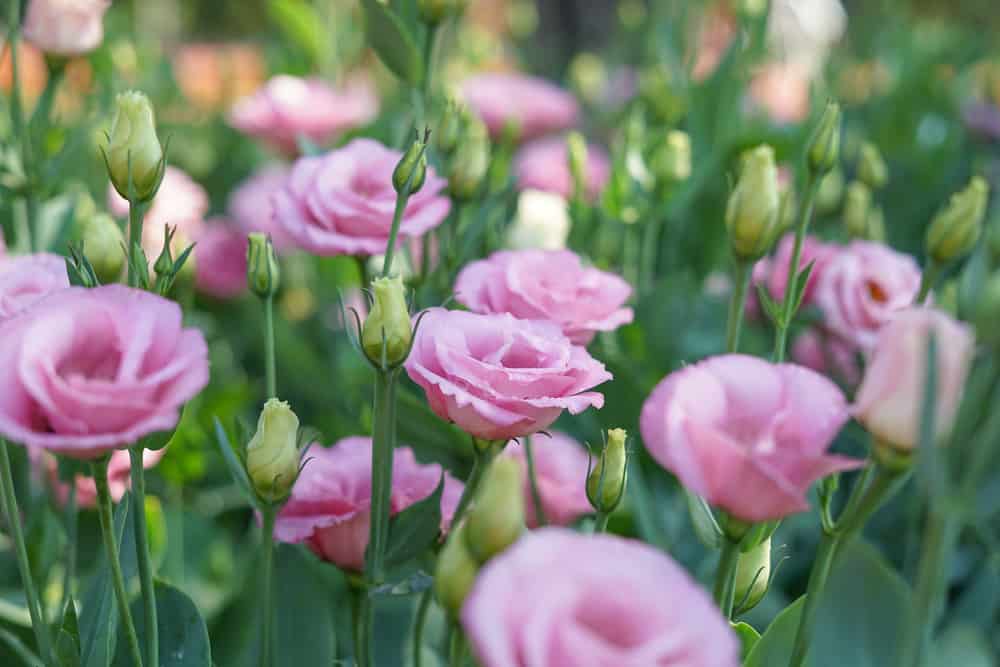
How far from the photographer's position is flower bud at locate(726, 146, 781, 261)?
0.52 metres

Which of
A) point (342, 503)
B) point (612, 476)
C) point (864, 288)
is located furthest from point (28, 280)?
point (864, 288)

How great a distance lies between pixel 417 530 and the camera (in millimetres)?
517

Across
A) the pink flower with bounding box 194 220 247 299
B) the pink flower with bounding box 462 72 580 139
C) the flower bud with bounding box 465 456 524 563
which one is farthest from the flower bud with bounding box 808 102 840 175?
the pink flower with bounding box 194 220 247 299

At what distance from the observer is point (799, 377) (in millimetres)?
413

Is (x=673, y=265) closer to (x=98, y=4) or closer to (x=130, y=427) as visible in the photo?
(x=98, y=4)

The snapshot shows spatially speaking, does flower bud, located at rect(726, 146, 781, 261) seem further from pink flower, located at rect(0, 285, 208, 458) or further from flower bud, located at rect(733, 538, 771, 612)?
pink flower, located at rect(0, 285, 208, 458)

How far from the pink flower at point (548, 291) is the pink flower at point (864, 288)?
237 millimetres

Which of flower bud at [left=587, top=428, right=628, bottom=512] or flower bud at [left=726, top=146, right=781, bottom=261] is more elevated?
flower bud at [left=726, top=146, right=781, bottom=261]

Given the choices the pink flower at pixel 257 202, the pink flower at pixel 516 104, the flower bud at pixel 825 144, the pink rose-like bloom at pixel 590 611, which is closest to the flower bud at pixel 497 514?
the pink rose-like bloom at pixel 590 611

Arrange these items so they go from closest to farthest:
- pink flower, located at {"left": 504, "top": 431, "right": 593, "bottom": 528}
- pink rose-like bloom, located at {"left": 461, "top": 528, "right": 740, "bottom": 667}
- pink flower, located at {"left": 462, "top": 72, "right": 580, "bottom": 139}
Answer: pink rose-like bloom, located at {"left": 461, "top": 528, "right": 740, "bottom": 667}
pink flower, located at {"left": 504, "top": 431, "right": 593, "bottom": 528}
pink flower, located at {"left": 462, "top": 72, "right": 580, "bottom": 139}

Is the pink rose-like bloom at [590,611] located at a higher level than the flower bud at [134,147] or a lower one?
lower

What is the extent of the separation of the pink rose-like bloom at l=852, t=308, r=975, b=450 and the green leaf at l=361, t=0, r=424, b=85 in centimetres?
47

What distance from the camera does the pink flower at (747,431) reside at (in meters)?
0.38

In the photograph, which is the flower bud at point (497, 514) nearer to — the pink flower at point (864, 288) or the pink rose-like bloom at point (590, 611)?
the pink rose-like bloom at point (590, 611)
